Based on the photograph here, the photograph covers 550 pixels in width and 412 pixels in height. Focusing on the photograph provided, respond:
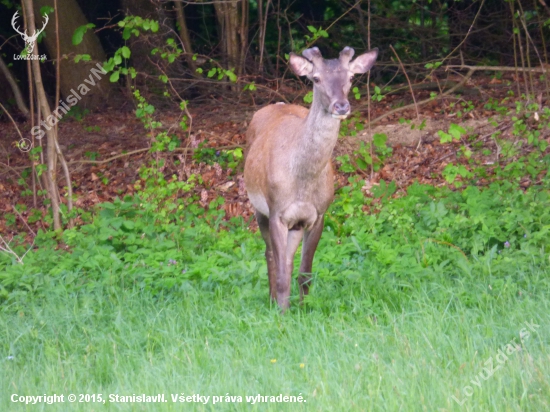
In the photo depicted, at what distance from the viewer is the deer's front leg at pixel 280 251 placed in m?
6.25

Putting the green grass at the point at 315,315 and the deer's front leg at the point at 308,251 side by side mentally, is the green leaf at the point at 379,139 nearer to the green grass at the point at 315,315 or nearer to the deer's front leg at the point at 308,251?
the green grass at the point at 315,315

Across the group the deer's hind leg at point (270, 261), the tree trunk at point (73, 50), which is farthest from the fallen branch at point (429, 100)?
the tree trunk at point (73, 50)

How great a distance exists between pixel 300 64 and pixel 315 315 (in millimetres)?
1783

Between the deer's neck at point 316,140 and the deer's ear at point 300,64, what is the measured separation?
19 centimetres

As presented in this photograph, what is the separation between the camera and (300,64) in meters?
A: 5.96

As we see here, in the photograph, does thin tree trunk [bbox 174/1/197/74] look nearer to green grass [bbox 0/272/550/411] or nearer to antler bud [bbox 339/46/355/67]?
antler bud [bbox 339/46/355/67]

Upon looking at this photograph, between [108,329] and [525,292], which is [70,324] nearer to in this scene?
[108,329]

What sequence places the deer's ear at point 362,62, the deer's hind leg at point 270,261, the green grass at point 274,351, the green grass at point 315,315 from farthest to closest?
1. the deer's hind leg at point 270,261
2. the deer's ear at point 362,62
3. the green grass at point 315,315
4. the green grass at point 274,351

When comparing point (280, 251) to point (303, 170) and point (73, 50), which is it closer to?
point (303, 170)

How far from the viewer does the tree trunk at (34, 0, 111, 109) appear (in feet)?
39.0

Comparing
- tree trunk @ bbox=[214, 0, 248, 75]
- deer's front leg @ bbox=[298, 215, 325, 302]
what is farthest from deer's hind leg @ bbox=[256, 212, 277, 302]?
tree trunk @ bbox=[214, 0, 248, 75]

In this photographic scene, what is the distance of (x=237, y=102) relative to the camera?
11547 mm

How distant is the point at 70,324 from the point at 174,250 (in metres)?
1.91

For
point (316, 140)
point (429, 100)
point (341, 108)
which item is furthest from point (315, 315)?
point (429, 100)
